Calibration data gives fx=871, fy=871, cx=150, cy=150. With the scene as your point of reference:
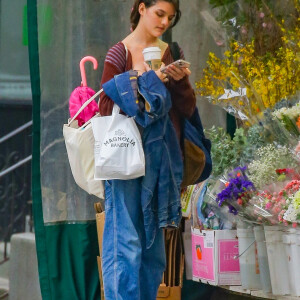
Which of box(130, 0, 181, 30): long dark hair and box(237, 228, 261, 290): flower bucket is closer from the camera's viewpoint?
box(130, 0, 181, 30): long dark hair

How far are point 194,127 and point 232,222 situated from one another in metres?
0.74

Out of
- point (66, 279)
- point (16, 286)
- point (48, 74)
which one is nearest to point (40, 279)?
point (66, 279)

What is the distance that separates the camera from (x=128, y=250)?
4.65m

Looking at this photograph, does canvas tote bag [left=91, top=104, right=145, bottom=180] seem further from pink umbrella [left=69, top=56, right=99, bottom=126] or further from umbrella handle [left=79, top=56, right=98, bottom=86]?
umbrella handle [left=79, top=56, right=98, bottom=86]

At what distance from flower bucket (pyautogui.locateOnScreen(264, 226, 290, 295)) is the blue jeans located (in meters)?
0.62

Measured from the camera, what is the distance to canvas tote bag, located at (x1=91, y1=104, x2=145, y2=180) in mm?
4590

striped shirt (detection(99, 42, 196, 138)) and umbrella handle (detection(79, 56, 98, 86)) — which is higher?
umbrella handle (detection(79, 56, 98, 86))

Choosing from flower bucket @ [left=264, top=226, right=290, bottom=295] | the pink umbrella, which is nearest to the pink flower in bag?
the pink umbrella

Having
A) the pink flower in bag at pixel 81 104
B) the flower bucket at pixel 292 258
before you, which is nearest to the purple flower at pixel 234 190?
the flower bucket at pixel 292 258

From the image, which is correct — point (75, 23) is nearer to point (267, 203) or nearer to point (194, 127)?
point (194, 127)

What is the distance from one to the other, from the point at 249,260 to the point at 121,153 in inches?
44.8

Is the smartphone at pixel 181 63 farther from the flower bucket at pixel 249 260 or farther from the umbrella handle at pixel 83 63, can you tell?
the flower bucket at pixel 249 260

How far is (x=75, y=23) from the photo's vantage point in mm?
6000

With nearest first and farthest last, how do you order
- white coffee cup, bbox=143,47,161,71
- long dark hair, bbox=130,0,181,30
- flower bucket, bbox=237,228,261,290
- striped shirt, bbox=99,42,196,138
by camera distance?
white coffee cup, bbox=143,47,161,71
striped shirt, bbox=99,42,196,138
long dark hair, bbox=130,0,181,30
flower bucket, bbox=237,228,261,290
